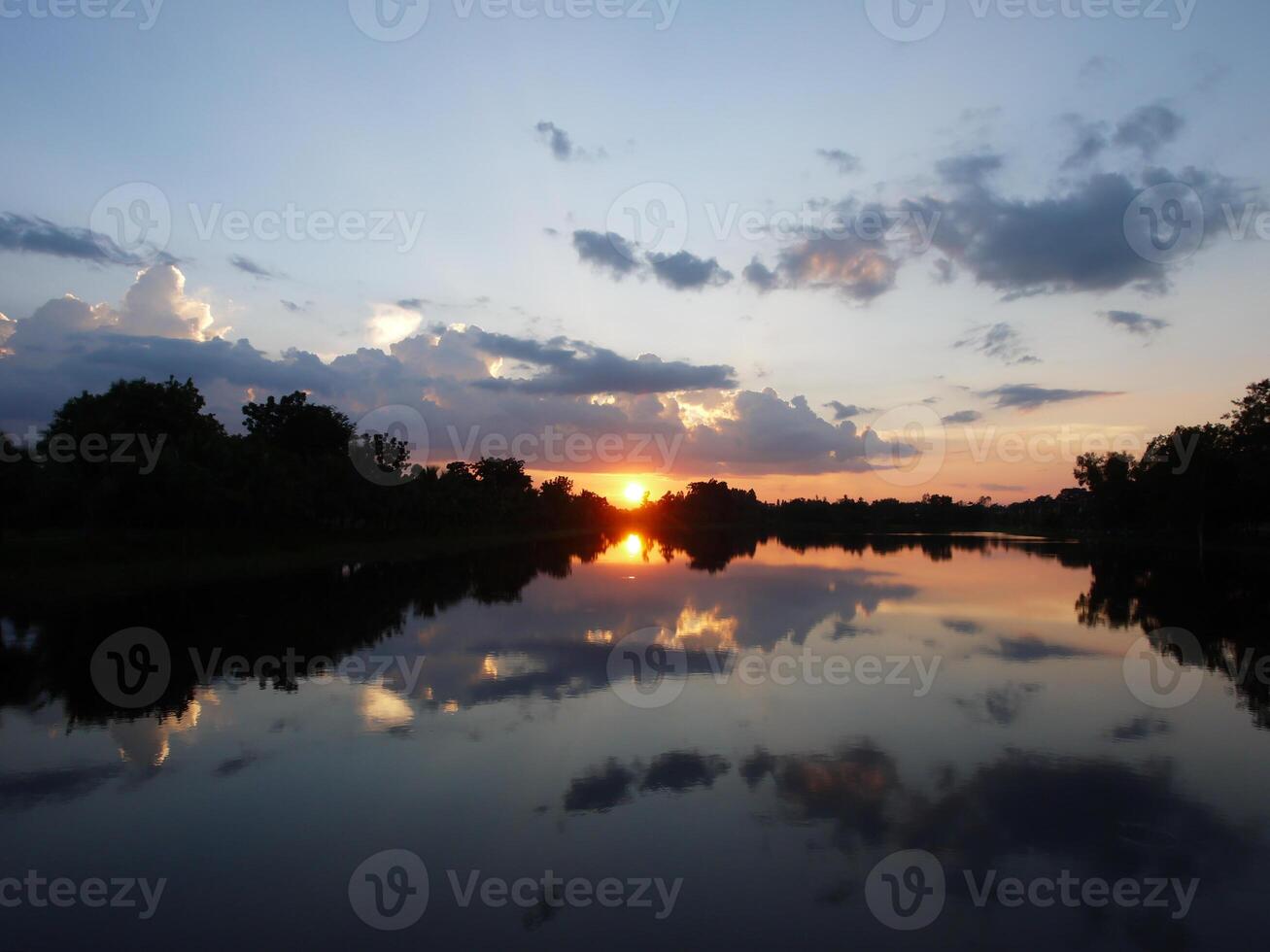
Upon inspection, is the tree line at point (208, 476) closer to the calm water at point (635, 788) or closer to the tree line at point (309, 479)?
the tree line at point (309, 479)

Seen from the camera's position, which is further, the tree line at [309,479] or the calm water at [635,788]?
the tree line at [309,479]

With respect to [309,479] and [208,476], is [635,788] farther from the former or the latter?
[309,479]

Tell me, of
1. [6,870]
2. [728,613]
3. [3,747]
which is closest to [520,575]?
[728,613]

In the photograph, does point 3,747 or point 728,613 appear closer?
point 3,747

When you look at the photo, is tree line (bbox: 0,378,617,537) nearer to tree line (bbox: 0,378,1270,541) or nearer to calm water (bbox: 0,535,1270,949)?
tree line (bbox: 0,378,1270,541)

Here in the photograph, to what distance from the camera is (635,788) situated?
9.44 meters

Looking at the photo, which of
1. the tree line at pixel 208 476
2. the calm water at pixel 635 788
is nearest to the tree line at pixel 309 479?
the tree line at pixel 208 476

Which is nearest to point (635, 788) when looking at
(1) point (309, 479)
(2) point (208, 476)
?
(2) point (208, 476)

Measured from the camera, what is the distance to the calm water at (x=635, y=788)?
21.9ft

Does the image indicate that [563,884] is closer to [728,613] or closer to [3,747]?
[3,747]

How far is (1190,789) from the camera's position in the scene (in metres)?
9.49

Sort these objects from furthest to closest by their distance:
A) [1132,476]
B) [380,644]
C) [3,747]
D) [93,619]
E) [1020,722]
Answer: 1. [1132,476]
2. [93,619]
3. [380,644]
4. [1020,722]
5. [3,747]

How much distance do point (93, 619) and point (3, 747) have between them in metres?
11.9

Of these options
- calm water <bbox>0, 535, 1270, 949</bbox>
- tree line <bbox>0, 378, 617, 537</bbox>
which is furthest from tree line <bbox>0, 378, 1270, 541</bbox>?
calm water <bbox>0, 535, 1270, 949</bbox>
